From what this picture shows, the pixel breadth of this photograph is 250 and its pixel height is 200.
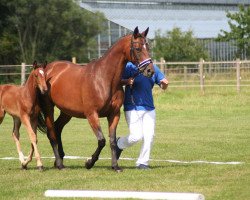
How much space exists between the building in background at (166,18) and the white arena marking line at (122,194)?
53.7 metres

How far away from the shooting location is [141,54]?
1334 centimetres

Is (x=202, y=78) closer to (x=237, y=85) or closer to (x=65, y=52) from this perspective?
(x=237, y=85)

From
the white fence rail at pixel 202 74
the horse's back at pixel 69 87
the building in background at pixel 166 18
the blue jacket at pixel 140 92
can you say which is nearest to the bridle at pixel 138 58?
the blue jacket at pixel 140 92

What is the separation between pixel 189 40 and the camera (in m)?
60.5

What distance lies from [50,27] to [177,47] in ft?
30.0

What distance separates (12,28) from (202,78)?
924 inches

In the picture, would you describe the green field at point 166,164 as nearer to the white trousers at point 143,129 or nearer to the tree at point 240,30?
the white trousers at point 143,129

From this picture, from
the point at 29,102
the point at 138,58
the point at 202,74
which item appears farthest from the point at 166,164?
the point at 202,74

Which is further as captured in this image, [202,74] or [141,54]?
[202,74]

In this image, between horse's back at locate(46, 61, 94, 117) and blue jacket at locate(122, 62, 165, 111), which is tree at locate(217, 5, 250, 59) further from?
blue jacket at locate(122, 62, 165, 111)

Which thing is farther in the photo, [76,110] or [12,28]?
[12,28]

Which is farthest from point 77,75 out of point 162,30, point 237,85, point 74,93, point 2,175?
point 162,30

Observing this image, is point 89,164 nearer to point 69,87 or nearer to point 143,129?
point 143,129

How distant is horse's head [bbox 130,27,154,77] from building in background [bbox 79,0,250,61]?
167ft
